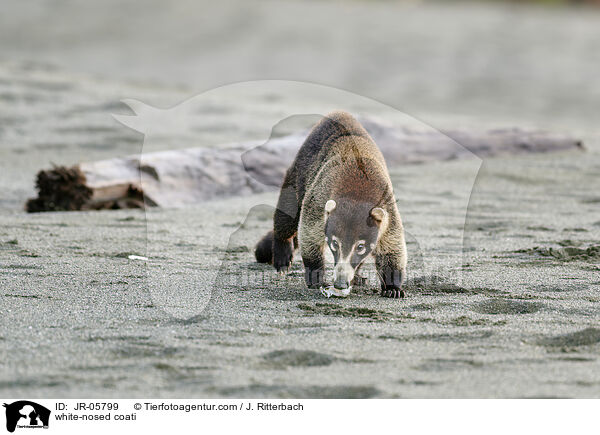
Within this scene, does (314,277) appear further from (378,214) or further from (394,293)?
(378,214)

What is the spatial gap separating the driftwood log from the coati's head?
331 cm

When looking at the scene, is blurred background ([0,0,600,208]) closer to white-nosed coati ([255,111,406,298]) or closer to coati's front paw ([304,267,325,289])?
white-nosed coati ([255,111,406,298])

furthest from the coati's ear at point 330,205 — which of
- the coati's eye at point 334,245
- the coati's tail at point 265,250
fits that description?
the coati's tail at point 265,250

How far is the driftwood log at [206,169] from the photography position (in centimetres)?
883

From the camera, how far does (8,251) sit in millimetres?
7273

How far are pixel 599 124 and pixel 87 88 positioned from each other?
856cm

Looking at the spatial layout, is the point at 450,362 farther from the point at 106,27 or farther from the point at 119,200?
the point at 106,27

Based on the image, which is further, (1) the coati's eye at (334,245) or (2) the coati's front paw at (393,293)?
(2) the coati's front paw at (393,293)

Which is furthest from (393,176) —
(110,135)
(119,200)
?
(110,135)

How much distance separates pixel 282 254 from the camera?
282 inches

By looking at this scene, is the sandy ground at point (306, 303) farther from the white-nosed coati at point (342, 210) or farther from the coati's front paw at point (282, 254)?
the white-nosed coati at point (342, 210)
